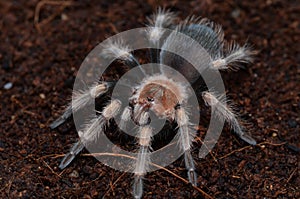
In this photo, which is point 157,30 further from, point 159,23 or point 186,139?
point 186,139

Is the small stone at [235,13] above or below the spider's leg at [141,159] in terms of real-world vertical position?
above

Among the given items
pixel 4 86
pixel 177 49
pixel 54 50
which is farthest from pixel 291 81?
pixel 4 86

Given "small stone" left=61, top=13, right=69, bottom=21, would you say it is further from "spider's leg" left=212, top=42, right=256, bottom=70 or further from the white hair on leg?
"spider's leg" left=212, top=42, right=256, bottom=70

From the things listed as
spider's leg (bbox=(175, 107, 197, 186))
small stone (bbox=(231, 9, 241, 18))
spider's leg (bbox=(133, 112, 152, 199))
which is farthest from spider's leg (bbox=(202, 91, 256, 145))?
small stone (bbox=(231, 9, 241, 18))

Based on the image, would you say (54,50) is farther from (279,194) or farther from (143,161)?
(279,194)

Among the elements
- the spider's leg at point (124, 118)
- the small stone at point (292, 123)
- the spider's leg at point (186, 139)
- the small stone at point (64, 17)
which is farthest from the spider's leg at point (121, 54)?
the small stone at point (292, 123)

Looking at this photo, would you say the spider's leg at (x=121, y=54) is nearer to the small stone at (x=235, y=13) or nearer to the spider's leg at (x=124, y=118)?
the spider's leg at (x=124, y=118)

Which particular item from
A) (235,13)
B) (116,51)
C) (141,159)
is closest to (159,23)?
(116,51)
